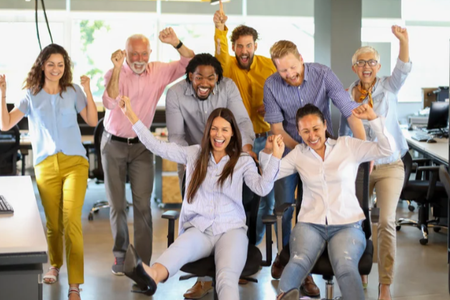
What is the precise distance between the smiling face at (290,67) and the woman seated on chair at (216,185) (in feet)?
1.43

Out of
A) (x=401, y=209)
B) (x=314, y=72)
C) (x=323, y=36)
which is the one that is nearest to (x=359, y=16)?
(x=323, y=36)

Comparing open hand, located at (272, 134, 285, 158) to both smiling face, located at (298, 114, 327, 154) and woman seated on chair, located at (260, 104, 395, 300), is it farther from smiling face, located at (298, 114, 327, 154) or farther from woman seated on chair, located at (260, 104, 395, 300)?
smiling face, located at (298, 114, 327, 154)

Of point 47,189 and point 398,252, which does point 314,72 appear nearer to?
point 47,189

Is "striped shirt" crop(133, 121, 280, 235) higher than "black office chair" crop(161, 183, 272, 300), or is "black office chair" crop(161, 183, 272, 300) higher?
"striped shirt" crop(133, 121, 280, 235)

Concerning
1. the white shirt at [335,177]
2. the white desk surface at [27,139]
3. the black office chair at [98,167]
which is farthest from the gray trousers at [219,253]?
the white desk surface at [27,139]

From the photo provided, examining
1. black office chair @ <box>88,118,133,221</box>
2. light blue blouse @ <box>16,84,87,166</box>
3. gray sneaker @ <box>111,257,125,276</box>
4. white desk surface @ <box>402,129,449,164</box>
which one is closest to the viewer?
light blue blouse @ <box>16,84,87,166</box>

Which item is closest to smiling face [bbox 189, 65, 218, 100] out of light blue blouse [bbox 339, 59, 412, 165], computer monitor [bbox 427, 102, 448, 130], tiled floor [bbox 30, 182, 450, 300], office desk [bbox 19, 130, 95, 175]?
light blue blouse [bbox 339, 59, 412, 165]

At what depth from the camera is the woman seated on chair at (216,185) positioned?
3428 mm

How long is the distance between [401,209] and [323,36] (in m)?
2.85

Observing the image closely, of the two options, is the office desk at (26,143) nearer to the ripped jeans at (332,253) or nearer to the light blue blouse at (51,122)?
the light blue blouse at (51,122)

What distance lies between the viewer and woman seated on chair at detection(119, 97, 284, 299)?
3428mm

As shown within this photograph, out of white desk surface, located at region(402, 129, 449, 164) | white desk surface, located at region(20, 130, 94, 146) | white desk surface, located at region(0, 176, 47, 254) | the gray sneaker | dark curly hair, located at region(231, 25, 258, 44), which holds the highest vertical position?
dark curly hair, located at region(231, 25, 258, 44)

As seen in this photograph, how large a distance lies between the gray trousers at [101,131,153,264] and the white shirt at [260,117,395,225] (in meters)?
1.07

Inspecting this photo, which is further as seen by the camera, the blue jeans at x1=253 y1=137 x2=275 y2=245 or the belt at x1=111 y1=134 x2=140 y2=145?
the blue jeans at x1=253 y1=137 x2=275 y2=245
